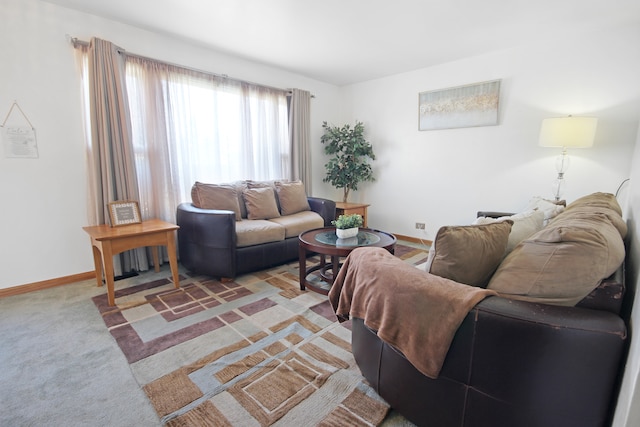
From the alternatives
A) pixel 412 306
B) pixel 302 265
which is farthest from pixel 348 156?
pixel 412 306

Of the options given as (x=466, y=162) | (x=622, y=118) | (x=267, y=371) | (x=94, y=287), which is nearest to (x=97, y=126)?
(x=94, y=287)

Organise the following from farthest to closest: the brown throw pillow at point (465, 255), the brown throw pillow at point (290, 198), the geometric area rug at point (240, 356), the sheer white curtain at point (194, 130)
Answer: the brown throw pillow at point (290, 198)
the sheer white curtain at point (194, 130)
the geometric area rug at point (240, 356)
the brown throw pillow at point (465, 255)

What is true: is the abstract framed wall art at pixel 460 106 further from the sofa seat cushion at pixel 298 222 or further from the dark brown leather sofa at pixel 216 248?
the dark brown leather sofa at pixel 216 248

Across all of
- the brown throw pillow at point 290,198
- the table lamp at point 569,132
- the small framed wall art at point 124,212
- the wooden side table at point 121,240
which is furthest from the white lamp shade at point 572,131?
the small framed wall art at point 124,212

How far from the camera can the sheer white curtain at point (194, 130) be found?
9.77ft

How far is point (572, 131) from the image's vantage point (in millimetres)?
2645

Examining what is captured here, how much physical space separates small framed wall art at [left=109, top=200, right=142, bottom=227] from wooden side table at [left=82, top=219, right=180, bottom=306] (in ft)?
0.24

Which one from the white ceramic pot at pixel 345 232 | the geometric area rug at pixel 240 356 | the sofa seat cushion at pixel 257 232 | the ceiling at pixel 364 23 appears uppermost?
the ceiling at pixel 364 23

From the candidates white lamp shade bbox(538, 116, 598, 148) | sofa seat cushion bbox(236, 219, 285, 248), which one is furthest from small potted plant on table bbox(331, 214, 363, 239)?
white lamp shade bbox(538, 116, 598, 148)

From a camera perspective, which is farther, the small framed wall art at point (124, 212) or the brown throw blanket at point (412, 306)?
the small framed wall art at point (124, 212)

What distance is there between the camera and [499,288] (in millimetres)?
1039

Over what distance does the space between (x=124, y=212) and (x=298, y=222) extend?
1701mm

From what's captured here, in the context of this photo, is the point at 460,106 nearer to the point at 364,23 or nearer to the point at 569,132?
the point at 569,132

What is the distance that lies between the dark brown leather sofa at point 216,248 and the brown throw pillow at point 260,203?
1.56ft
